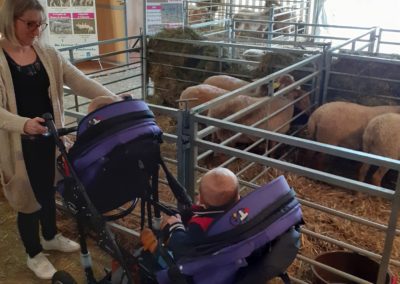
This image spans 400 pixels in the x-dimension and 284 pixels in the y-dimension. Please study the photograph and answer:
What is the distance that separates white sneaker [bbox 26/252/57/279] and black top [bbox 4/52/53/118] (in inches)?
40.7

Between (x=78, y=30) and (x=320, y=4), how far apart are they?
5653 mm

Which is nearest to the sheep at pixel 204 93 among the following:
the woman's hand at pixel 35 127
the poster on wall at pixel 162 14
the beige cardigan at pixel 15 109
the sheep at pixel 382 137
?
the sheep at pixel 382 137

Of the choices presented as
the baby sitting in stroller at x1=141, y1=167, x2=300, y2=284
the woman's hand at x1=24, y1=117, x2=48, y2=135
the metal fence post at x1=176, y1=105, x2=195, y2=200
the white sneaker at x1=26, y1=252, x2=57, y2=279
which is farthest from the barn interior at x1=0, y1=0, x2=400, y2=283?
the woman's hand at x1=24, y1=117, x2=48, y2=135

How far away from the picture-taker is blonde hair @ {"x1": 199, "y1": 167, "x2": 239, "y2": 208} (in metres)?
1.80

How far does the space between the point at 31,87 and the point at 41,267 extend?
1234 mm

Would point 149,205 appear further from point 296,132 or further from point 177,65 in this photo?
point 177,65

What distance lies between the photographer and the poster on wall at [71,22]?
26.7 feet

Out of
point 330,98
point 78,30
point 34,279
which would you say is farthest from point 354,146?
point 78,30

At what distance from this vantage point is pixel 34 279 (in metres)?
3.00

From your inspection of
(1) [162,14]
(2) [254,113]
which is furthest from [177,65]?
(2) [254,113]

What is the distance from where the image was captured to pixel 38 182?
270 centimetres

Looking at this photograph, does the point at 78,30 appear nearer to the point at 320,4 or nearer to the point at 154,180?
A: the point at 320,4

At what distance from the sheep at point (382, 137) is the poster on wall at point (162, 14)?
13.5ft

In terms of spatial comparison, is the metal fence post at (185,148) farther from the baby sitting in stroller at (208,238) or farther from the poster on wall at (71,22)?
the poster on wall at (71,22)
